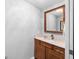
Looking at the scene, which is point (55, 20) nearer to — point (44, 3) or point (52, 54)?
point (44, 3)

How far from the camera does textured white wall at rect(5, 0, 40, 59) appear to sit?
12.6 ft

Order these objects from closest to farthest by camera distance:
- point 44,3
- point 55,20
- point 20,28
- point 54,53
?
point 54,53, point 55,20, point 44,3, point 20,28

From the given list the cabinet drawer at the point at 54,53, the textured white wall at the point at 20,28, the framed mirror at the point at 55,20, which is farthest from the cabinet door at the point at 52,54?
the textured white wall at the point at 20,28

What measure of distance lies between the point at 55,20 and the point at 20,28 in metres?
1.40

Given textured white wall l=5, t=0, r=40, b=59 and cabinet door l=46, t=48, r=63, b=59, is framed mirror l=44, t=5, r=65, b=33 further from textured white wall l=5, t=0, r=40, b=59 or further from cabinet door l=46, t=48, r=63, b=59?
cabinet door l=46, t=48, r=63, b=59

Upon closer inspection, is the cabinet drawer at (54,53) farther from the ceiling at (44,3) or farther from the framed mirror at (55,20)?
the ceiling at (44,3)

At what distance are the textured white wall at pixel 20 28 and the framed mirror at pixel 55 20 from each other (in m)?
0.53

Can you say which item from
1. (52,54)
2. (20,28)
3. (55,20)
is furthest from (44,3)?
(52,54)

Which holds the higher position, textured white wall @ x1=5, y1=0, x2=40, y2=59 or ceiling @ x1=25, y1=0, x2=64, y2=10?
ceiling @ x1=25, y1=0, x2=64, y2=10

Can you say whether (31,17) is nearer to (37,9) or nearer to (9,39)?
(37,9)

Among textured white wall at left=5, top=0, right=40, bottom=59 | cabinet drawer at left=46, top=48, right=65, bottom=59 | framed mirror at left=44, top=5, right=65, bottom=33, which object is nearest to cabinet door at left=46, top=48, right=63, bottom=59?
cabinet drawer at left=46, top=48, right=65, bottom=59

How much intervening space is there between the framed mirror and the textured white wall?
0.53m

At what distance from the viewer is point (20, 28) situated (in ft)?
13.1
